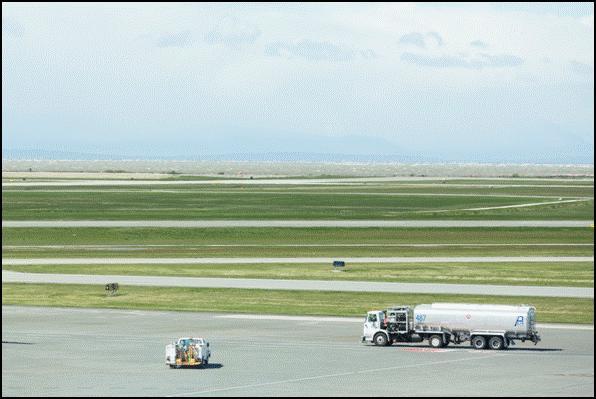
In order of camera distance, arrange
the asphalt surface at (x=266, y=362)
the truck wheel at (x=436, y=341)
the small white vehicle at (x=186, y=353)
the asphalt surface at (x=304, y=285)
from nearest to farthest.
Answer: the asphalt surface at (x=266, y=362)
the small white vehicle at (x=186, y=353)
the truck wheel at (x=436, y=341)
the asphalt surface at (x=304, y=285)

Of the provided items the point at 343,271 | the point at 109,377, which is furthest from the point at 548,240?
the point at 109,377

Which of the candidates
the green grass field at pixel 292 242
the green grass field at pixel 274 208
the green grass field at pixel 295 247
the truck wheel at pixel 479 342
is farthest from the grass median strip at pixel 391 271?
the green grass field at pixel 274 208

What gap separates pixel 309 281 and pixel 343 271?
5.81 m

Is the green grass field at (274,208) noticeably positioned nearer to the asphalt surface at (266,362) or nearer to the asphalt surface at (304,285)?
the asphalt surface at (304,285)

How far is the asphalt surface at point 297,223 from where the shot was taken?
449 ft

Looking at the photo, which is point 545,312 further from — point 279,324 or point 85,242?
point 85,242

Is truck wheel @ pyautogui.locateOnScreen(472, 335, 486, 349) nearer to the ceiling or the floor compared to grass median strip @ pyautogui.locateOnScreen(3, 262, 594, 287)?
nearer to the floor

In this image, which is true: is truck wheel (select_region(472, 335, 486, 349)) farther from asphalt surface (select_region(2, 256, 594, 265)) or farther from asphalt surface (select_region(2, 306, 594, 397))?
asphalt surface (select_region(2, 256, 594, 265))

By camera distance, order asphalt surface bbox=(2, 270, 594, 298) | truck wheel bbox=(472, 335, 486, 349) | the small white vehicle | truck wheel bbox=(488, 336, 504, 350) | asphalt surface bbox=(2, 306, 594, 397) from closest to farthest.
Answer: asphalt surface bbox=(2, 306, 594, 397)
the small white vehicle
truck wheel bbox=(488, 336, 504, 350)
truck wheel bbox=(472, 335, 486, 349)
asphalt surface bbox=(2, 270, 594, 298)

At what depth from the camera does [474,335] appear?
57.8 meters

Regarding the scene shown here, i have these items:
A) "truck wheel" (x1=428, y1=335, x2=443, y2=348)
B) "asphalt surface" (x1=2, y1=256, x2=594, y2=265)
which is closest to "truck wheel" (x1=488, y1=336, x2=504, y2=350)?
"truck wheel" (x1=428, y1=335, x2=443, y2=348)

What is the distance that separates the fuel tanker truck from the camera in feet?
188

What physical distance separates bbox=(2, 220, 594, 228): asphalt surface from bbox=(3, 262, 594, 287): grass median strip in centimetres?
4075

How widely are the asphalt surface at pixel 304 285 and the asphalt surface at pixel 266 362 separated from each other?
12.9m
